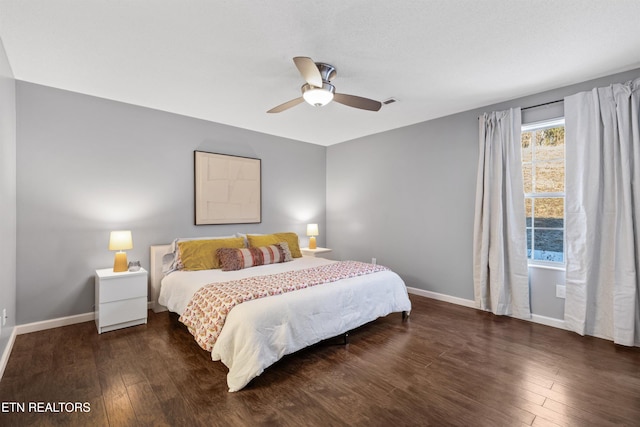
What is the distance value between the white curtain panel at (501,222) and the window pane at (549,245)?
212 mm

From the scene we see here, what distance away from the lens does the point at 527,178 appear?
3.55 meters

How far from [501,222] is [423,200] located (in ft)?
3.77

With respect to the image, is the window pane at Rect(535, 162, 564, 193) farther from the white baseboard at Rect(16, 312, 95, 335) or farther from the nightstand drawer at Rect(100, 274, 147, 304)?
the white baseboard at Rect(16, 312, 95, 335)

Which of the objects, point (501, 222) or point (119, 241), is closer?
point (119, 241)

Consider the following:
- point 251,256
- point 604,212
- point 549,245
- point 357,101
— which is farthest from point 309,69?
point 549,245

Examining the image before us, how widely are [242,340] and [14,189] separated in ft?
9.34

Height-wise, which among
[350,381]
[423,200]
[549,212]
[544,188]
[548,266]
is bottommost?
[350,381]

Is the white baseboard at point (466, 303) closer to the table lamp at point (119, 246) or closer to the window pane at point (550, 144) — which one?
the window pane at point (550, 144)

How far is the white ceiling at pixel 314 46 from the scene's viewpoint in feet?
6.44

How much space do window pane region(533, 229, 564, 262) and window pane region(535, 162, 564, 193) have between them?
49 cm

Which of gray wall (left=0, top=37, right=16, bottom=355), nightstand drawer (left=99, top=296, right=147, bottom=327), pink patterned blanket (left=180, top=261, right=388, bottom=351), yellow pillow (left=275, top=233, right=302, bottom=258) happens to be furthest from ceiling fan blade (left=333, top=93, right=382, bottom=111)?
nightstand drawer (left=99, top=296, right=147, bottom=327)

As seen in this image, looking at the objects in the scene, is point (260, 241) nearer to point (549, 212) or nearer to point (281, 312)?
point (281, 312)

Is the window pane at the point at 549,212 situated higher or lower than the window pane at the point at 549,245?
higher

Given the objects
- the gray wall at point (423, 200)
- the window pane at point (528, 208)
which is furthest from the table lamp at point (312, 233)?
the window pane at point (528, 208)
